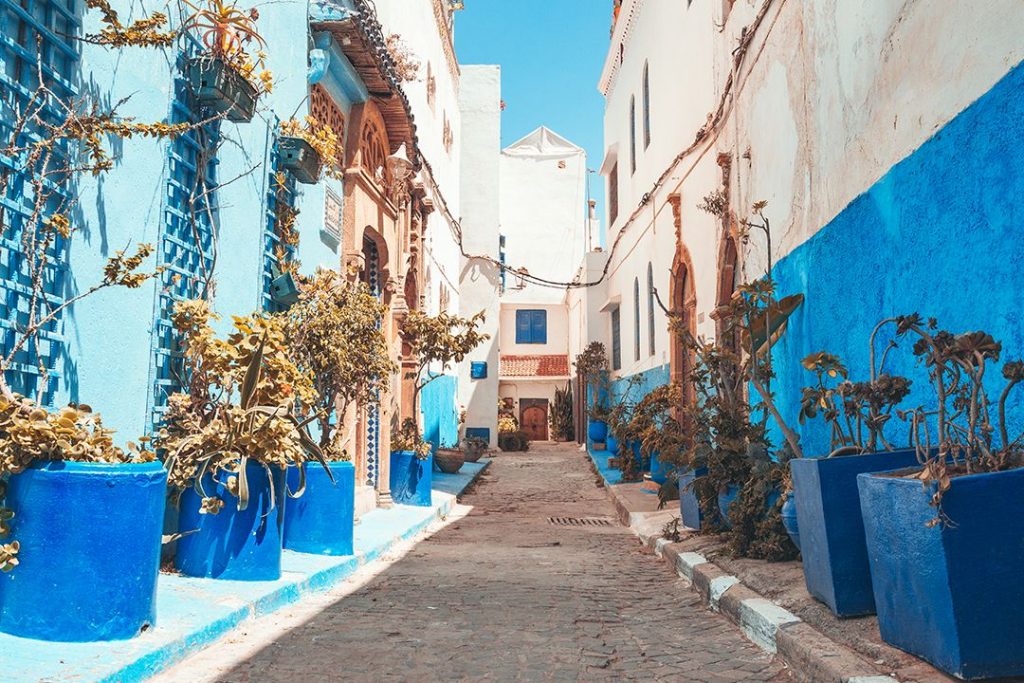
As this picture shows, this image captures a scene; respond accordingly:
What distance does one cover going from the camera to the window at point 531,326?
3416cm

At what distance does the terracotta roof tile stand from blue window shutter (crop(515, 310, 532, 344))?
2.63 ft

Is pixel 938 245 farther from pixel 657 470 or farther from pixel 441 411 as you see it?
pixel 441 411

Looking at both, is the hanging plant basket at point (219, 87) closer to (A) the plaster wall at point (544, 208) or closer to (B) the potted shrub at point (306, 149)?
(B) the potted shrub at point (306, 149)

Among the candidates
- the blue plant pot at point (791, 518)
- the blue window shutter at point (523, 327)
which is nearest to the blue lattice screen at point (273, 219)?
the blue plant pot at point (791, 518)

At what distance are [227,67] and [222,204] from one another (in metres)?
0.94

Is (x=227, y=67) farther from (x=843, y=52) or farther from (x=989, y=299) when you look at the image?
(x=989, y=299)

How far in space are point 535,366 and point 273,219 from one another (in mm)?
26268

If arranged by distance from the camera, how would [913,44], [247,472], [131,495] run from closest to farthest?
[131,495]
[913,44]
[247,472]

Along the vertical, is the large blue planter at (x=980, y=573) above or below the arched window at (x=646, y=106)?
below

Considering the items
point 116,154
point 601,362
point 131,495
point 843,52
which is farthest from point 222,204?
point 601,362

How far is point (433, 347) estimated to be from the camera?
36.6 ft

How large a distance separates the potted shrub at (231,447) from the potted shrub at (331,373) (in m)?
0.55

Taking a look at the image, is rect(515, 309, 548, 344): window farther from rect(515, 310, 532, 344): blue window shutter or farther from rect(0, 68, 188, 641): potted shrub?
rect(0, 68, 188, 641): potted shrub

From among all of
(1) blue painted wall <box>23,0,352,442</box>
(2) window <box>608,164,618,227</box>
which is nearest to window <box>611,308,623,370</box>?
(2) window <box>608,164,618,227</box>
